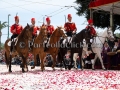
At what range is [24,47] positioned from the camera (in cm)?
1705

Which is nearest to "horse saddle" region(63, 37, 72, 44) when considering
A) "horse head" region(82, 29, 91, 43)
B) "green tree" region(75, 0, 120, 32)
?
"horse head" region(82, 29, 91, 43)

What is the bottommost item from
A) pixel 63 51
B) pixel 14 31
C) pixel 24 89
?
pixel 24 89

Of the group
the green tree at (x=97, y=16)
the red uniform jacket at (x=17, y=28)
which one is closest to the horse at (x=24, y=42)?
the red uniform jacket at (x=17, y=28)

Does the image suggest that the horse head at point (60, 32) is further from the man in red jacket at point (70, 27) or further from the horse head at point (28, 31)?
the horse head at point (28, 31)

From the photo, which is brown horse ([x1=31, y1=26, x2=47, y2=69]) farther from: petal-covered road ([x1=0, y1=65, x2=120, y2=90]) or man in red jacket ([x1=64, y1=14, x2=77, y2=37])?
petal-covered road ([x1=0, y1=65, x2=120, y2=90])

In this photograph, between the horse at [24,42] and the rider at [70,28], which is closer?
the horse at [24,42]

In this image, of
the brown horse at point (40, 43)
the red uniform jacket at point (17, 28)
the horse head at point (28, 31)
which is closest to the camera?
the horse head at point (28, 31)

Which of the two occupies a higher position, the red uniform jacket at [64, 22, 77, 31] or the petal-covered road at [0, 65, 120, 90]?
the red uniform jacket at [64, 22, 77, 31]

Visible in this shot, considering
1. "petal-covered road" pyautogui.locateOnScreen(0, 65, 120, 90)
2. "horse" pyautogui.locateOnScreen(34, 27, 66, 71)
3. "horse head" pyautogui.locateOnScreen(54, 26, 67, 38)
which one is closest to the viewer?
"petal-covered road" pyautogui.locateOnScreen(0, 65, 120, 90)

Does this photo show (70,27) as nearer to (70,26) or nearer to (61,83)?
(70,26)

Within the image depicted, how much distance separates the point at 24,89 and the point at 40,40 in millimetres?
8573

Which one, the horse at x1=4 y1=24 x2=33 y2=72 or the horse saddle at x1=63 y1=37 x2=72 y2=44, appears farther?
the horse saddle at x1=63 y1=37 x2=72 y2=44

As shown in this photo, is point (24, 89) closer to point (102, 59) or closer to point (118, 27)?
point (102, 59)

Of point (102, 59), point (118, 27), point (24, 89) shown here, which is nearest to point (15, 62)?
point (118, 27)
